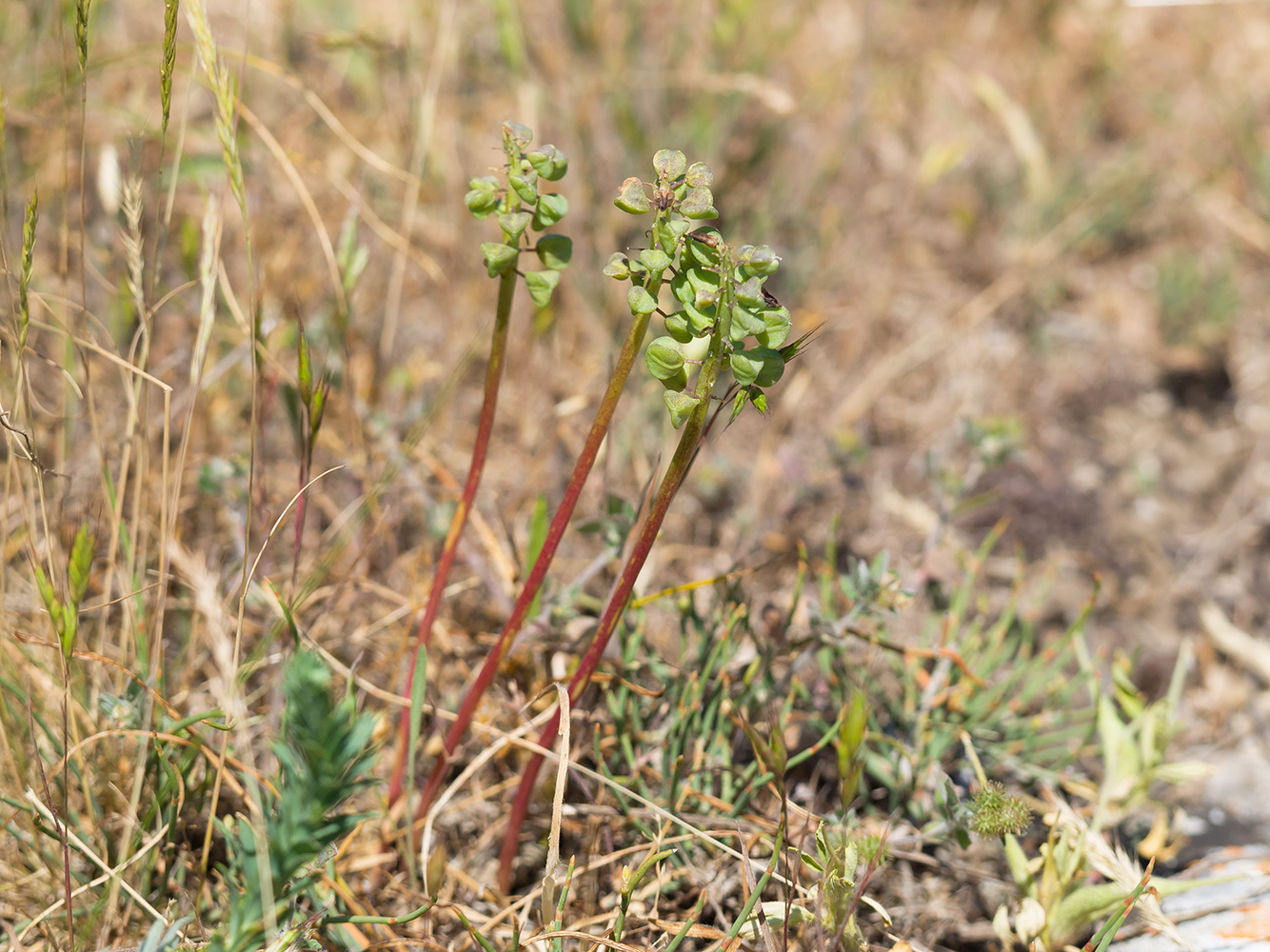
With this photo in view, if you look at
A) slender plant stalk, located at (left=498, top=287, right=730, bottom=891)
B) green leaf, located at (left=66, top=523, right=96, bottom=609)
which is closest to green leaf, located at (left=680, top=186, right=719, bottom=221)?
slender plant stalk, located at (left=498, top=287, right=730, bottom=891)

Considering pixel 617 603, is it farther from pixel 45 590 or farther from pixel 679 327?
pixel 45 590

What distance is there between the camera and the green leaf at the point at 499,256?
1183mm

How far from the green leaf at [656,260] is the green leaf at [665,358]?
81mm

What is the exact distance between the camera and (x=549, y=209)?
1.21 meters

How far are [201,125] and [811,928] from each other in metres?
3.02

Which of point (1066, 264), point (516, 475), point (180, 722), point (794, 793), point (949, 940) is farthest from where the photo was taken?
point (1066, 264)

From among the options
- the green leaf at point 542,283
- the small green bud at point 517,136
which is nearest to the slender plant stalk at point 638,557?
the green leaf at point 542,283

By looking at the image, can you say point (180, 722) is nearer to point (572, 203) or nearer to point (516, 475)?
point (516, 475)

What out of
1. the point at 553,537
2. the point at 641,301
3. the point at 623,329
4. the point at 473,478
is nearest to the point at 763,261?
the point at 641,301

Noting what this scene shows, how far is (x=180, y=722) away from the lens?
1.26m

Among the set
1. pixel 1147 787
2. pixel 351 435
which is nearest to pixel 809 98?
pixel 351 435

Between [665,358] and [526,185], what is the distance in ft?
1.00

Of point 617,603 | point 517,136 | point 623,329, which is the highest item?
point 517,136

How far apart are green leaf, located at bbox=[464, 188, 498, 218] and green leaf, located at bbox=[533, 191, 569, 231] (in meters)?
0.06
